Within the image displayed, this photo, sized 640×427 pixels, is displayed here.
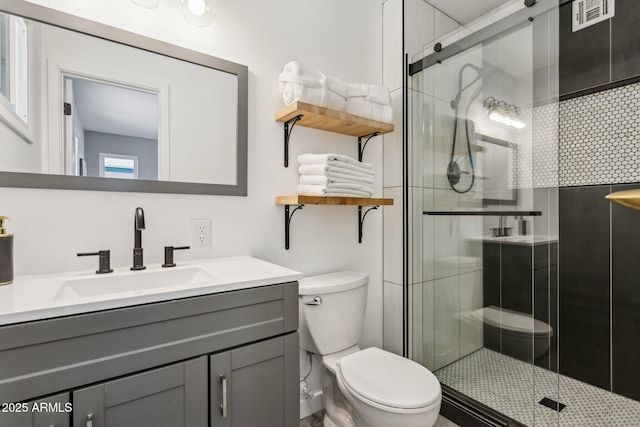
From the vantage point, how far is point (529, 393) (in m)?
1.45

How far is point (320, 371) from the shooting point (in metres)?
1.71

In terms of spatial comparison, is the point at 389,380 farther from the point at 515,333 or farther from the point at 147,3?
the point at 147,3

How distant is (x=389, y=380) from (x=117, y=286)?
3.65ft

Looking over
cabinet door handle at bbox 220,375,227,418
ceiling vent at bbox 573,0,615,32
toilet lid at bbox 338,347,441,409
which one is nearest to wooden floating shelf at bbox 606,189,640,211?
cabinet door handle at bbox 220,375,227,418

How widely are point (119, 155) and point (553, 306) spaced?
6.20ft

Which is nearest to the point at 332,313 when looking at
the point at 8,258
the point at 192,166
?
the point at 192,166

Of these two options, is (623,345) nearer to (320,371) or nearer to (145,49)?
(320,371)

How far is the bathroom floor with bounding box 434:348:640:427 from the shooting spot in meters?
1.42

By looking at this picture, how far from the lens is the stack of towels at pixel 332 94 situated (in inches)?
56.1

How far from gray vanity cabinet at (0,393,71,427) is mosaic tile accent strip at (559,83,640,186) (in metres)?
2.53

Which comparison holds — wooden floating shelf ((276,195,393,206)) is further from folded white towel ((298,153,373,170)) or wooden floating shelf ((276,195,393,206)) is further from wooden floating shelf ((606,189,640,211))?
wooden floating shelf ((606,189,640,211))

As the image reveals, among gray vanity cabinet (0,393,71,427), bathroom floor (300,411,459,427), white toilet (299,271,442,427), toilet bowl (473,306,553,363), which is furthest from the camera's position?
bathroom floor (300,411,459,427)

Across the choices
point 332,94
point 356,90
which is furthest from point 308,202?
point 356,90

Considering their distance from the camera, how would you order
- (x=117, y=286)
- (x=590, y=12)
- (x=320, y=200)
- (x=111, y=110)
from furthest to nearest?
(x=590, y=12) → (x=320, y=200) → (x=111, y=110) → (x=117, y=286)
